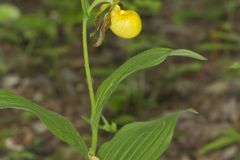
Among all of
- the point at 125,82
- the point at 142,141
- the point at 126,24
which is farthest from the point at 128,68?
the point at 125,82

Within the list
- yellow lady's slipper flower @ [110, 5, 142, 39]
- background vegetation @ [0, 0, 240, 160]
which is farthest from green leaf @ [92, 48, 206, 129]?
background vegetation @ [0, 0, 240, 160]

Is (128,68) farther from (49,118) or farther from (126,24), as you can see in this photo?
(49,118)

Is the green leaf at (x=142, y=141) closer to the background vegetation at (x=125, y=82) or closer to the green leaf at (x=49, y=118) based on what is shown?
the green leaf at (x=49, y=118)

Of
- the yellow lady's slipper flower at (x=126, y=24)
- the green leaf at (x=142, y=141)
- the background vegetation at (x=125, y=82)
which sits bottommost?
the background vegetation at (x=125, y=82)

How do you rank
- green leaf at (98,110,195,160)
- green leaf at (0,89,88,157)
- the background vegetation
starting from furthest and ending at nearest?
the background vegetation < green leaf at (98,110,195,160) < green leaf at (0,89,88,157)

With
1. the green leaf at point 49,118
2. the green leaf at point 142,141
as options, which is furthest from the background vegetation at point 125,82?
the green leaf at point 49,118

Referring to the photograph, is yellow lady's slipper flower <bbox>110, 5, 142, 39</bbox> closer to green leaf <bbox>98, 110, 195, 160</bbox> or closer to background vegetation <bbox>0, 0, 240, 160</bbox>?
green leaf <bbox>98, 110, 195, 160</bbox>

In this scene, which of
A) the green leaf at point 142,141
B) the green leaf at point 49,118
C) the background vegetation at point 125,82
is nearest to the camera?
the green leaf at point 49,118
